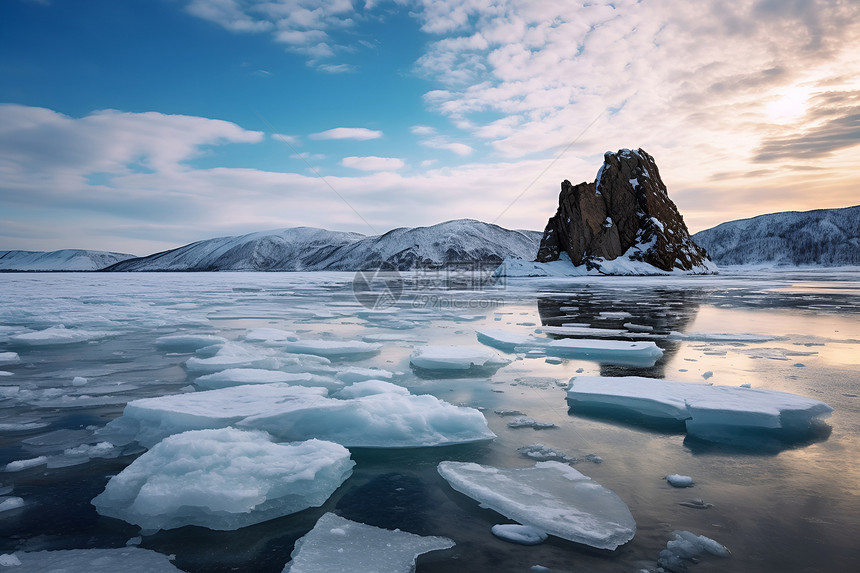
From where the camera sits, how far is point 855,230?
159875 mm

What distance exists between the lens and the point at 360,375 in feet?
21.0

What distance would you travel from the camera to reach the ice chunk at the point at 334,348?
8.39 meters

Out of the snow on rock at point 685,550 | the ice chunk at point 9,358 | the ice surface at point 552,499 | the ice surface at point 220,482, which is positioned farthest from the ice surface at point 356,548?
the ice chunk at point 9,358

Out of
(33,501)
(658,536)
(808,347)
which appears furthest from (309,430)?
(808,347)

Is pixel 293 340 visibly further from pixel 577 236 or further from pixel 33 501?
pixel 577 236

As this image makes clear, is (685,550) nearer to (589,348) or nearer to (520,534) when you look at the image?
(520,534)

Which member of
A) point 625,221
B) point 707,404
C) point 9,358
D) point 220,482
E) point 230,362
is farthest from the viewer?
point 625,221

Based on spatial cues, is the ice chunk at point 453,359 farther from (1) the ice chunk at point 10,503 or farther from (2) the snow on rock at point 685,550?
(1) the ice chunk at point 10,503

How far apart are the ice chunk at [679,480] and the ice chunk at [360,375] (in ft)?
12.7

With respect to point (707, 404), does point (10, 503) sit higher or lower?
lower

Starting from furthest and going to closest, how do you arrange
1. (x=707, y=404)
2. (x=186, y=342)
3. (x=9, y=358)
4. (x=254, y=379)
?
(x=186, y=342) → (x=9, y=358) → (x=254, y=379) → (x=707, y=404)

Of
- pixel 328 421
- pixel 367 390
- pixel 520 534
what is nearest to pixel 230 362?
pixel 367 390

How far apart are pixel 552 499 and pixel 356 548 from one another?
1316 mm
